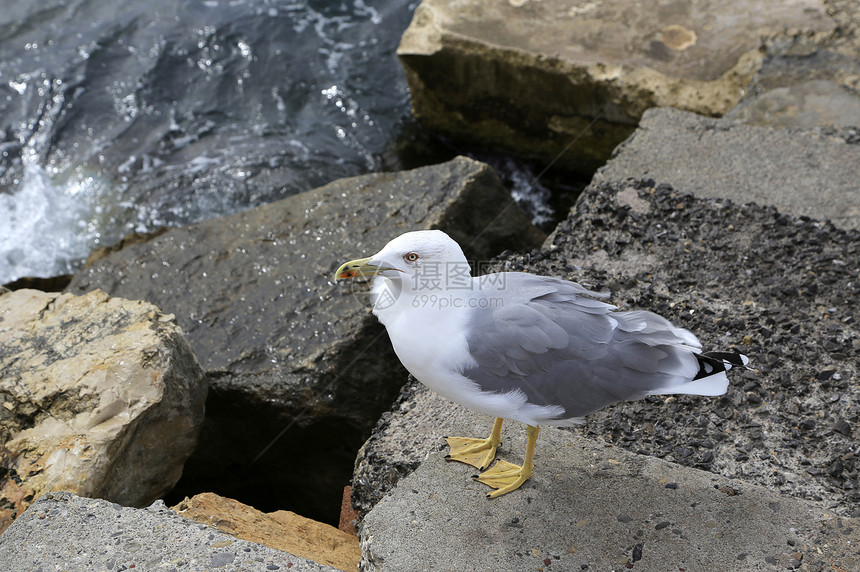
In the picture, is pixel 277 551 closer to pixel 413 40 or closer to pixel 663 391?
pixel 663 391

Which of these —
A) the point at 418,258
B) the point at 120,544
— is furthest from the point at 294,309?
the point at 120,544

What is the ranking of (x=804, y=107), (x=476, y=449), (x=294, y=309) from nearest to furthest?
(x=476, y=449) < (x=294, y=309) < (x=804, y=107)

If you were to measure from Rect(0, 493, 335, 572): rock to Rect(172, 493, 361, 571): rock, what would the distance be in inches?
8.0

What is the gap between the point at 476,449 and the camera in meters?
2.89

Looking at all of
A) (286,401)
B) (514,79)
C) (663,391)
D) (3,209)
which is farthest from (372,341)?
(3,209)

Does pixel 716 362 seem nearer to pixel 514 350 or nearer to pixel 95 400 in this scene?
pixel 514 350

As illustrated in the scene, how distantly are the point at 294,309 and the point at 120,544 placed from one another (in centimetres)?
175

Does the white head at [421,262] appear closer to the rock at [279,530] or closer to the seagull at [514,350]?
the seagull at [514,350]

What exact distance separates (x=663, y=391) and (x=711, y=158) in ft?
7.06

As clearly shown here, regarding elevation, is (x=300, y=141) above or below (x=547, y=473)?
below

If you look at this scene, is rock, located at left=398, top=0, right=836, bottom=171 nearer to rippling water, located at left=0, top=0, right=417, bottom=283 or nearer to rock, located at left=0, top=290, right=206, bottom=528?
rippling water, located at left=0, top=0, right=417, bottom=283

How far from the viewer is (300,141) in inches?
277

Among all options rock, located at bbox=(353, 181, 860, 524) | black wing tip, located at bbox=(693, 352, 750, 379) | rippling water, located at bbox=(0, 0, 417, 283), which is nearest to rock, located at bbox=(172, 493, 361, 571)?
rock, located at bbox=(353, 181, 860, 524)

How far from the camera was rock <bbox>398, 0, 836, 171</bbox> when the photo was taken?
5.31m
